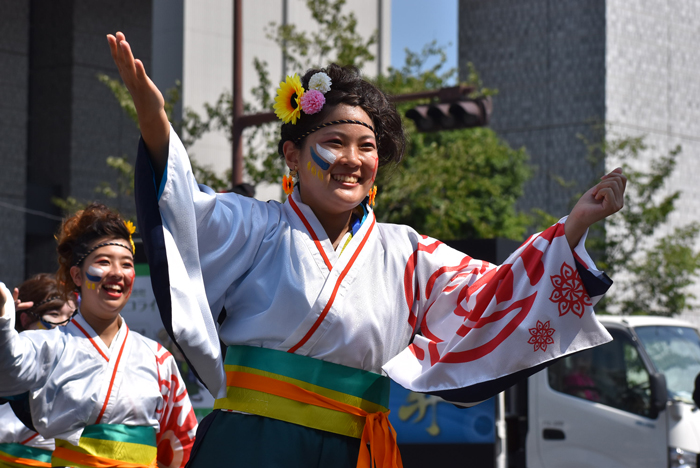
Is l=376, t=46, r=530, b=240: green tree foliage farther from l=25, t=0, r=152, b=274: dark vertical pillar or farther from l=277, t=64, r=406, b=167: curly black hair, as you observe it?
l=277, t=64, r=406, b=167: curly black hair

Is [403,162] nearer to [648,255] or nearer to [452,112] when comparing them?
[452,112]

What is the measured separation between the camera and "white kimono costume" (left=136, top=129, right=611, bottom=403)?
2.13 metres

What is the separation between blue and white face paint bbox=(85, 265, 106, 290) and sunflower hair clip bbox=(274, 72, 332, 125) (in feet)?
4.81

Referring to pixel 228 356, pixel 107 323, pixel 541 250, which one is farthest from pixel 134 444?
pixel 541 250

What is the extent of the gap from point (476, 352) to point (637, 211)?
11.5m

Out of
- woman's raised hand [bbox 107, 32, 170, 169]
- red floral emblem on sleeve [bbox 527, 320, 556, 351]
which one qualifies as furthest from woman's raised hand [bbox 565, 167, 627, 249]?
woman's raised hand [bbox 107, 32, 170, 169]

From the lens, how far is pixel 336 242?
2400 mm

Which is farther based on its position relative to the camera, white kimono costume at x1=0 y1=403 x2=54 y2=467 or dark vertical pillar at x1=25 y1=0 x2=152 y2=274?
dark vertical pillar at x1=25 y1=0 x2=152 y2=274

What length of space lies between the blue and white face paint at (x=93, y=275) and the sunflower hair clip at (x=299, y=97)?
4.81 ft

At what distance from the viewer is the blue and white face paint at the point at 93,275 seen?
11.8ft

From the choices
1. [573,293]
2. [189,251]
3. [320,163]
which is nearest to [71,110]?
[320,163]

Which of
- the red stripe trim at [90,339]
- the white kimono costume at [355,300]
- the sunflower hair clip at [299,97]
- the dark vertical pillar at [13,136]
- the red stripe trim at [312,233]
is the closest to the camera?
the white kimono costume at [355,300]

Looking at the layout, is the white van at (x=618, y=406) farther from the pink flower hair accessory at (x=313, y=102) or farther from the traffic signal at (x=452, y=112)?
the pink flower hair accessory at (x=313, y=102)

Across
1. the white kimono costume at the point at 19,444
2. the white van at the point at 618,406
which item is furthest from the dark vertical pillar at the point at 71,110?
the white kimono costume at the point at 19,444
